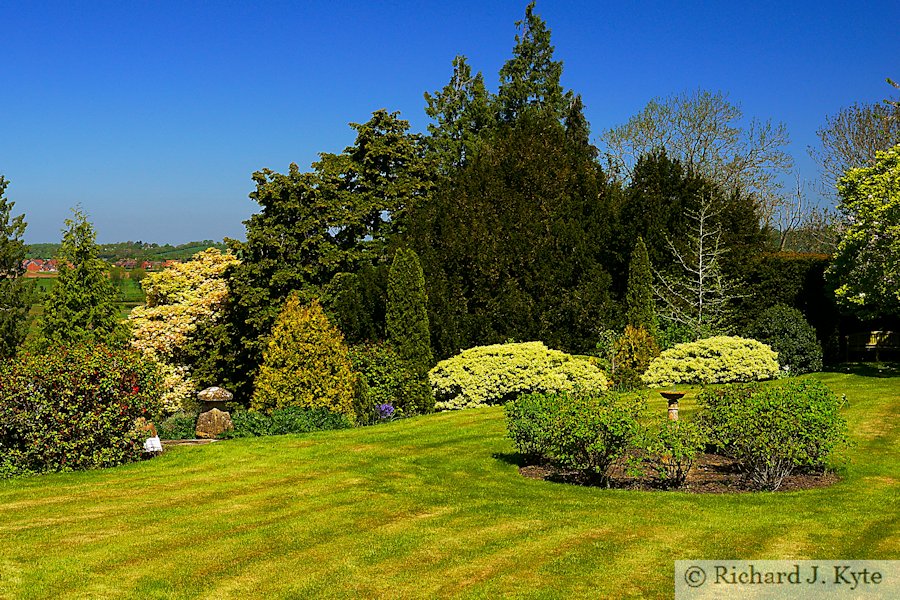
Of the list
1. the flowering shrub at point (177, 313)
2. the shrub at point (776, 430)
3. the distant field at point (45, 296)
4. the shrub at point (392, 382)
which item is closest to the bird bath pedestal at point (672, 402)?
the shrub at point (776, 430)

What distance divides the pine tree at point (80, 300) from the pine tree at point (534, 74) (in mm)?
25686

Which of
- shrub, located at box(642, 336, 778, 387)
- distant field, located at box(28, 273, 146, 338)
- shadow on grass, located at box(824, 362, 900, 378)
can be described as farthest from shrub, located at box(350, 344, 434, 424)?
shadow on grass, located at box(824, 362, 900, 378)

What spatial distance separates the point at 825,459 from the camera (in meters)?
11.2

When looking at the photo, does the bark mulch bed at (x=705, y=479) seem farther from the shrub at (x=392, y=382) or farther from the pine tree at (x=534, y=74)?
the pine tree at (x=534, y=74)

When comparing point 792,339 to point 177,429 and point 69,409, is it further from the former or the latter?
point 69,409

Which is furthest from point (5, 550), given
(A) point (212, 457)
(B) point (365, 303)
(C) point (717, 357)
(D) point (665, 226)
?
(D) point (665, 226)

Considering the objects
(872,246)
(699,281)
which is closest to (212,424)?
(699,281)

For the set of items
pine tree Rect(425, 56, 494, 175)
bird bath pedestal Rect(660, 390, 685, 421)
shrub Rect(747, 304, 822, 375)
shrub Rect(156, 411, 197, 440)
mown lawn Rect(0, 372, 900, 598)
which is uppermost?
pine tree Rect(425, 56, 494, 175)

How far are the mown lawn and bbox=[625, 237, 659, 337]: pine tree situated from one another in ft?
33.2

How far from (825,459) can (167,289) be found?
76.7 feet

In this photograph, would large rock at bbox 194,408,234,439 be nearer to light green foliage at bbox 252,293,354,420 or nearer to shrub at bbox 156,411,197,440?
shrub at bbox 156,411,197,440

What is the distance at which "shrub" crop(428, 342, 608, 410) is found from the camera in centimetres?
2042

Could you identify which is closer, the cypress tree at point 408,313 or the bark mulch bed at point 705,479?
the bark mulch bed at point 705,479

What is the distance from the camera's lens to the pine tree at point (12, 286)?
2853 centimetres
